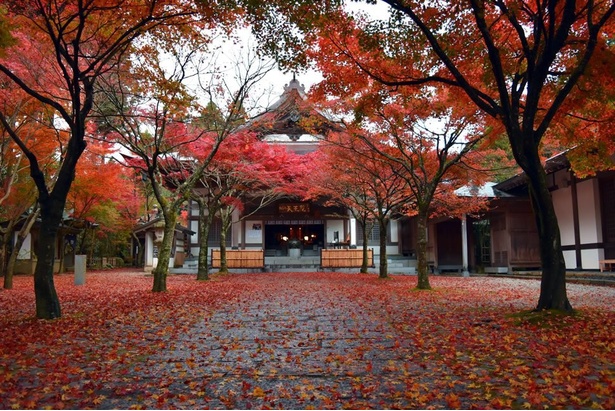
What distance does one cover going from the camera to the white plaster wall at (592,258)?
624 inches

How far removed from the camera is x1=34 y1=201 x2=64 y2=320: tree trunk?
25.8 feet

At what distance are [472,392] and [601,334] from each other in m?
3.36

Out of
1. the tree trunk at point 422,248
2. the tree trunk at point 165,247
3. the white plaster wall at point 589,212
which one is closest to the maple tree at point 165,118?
the tree trunk at point 165,247

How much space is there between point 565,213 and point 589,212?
1.74m

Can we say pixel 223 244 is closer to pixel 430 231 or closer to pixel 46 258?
pixel 430 231

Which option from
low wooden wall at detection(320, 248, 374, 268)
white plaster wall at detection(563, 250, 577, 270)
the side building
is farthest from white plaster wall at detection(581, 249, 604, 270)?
the side building

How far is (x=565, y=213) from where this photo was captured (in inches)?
712

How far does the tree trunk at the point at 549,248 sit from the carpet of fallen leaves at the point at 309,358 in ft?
1.22

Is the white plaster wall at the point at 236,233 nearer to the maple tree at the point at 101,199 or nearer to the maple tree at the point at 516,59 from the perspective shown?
the maple tree at the point at 101,199

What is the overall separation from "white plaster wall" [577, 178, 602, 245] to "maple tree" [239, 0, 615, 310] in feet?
21.7

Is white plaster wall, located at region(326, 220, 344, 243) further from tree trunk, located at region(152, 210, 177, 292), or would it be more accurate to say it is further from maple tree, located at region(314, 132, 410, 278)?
tree trunk, located at region(152, 210, 177, 292)

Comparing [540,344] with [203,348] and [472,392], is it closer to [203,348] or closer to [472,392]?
[472,392]

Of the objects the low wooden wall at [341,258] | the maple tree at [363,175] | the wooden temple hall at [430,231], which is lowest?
the low wooden wall at [341,258]

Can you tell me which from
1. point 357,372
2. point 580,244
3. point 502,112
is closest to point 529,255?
point 580,244
